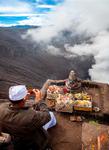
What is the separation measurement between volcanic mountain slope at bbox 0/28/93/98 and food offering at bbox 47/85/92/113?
6173 mm

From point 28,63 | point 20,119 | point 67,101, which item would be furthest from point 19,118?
point 28,63

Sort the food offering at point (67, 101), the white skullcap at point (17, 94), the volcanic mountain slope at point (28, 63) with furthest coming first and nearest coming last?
the volcanic mountain slope at point (28, 63), the food offering at point (67, 101), the white skullcap at point (17, 94)

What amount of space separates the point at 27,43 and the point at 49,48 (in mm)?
1805

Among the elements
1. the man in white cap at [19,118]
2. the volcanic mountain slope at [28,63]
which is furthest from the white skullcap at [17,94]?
the volcanic mountain slope at [28,63]

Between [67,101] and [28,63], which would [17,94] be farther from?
[28,63]

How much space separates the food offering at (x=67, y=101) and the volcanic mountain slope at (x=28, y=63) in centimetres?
617

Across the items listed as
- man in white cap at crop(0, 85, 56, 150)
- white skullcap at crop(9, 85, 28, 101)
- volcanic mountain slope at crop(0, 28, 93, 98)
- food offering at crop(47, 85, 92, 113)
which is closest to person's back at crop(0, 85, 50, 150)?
man in white cap at crop(0, 85, 56, 150)

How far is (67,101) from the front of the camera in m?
5.24

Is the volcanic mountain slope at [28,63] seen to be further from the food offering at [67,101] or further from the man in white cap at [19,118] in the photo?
the man in white cap at [19,118]

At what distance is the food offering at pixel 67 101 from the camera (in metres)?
5.19

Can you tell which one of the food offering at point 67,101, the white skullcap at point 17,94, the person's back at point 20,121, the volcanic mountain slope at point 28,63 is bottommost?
the person's back at point 20,121

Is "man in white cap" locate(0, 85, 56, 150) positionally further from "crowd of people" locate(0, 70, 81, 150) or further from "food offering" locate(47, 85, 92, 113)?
"food offering" locate(47, 85, 92, 113)

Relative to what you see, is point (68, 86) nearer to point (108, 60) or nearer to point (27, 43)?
point (27, 43)

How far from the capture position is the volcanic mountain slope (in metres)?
13.7
